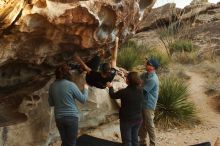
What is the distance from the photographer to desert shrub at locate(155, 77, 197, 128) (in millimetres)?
11359

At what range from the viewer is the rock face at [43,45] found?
6746 mm

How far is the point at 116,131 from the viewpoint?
32.5ft

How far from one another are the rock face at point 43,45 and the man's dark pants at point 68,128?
1.15m

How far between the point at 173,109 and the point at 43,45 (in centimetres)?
499

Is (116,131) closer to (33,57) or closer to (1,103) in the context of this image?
(1,103)

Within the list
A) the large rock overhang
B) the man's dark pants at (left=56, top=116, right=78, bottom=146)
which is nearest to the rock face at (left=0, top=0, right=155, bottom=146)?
the large rock overhang

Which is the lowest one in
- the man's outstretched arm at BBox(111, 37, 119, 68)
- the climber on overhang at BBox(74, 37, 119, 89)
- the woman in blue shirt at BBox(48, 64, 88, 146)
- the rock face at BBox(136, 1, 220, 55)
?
the woman in blue shirt at BBox(48, 64, 88, 146)

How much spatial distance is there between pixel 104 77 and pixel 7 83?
5.66 feet

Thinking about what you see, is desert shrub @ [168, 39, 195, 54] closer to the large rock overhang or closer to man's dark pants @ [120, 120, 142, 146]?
the large rock overhang

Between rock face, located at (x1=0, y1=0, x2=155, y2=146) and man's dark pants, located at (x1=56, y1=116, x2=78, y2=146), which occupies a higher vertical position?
rock face, located at (x1=0, y1=0, x2=155, y2=146)

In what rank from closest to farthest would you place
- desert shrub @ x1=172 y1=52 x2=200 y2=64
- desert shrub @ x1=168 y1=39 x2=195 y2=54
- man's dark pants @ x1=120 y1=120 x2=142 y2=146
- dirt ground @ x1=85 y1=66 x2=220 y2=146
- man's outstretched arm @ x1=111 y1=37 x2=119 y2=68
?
man's dark pants @ x1=120 y1=120 x2=142 y2=146 < man's outstretched arm @ x1=111 y1=37 x2=119 y2=68 < dirt ground @ x1=85 y1=66 x2=220 y2=146 < desert shrub @ x1=172 y1=52 x2=200 y2=64 < desert shrub @ x1=168 y1=39 x2=195 y2=54

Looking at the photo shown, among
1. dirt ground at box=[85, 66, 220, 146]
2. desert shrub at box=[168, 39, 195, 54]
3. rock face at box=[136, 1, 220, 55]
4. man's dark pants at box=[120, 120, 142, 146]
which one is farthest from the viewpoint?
rock face at box=[136, 1, 220, 55]

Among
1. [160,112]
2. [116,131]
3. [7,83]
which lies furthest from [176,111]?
[7,83]

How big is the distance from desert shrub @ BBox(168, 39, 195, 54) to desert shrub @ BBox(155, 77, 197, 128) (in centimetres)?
664
